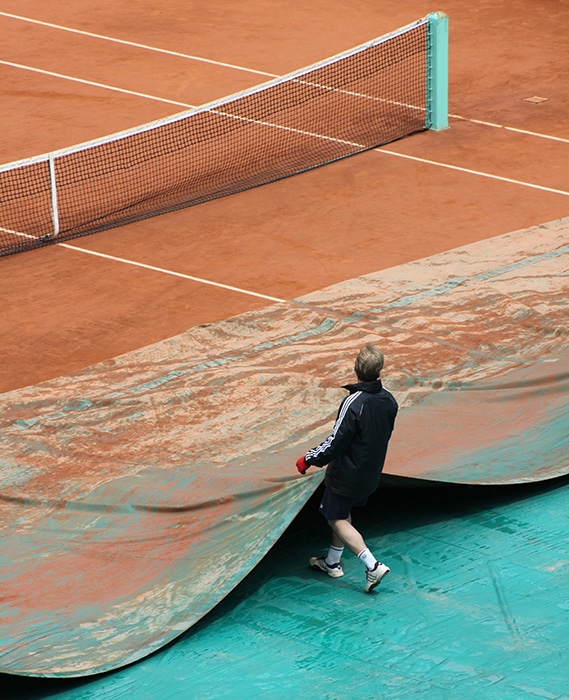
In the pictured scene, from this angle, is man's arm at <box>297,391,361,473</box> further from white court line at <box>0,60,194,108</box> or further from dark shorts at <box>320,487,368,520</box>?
white court line at <box>0,60,194,108</box>

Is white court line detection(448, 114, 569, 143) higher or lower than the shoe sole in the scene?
lower

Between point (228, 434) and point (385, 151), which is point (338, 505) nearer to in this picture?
point (228, 434)

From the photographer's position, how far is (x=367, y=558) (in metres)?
8.23

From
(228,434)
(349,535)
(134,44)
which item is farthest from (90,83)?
(349,535)

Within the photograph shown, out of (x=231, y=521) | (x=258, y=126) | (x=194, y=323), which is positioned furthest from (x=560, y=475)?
(x=258, y=126)

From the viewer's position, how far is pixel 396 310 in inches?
491

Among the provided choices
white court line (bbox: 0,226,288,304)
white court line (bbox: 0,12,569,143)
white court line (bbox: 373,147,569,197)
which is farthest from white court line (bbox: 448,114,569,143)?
white court line (bbox: 0,226,288,304)

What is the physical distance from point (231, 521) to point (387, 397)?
49.4 inches

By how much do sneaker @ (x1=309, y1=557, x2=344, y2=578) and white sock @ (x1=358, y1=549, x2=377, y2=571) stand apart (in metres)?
0.29

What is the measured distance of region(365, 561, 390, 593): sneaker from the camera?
26.9 ft

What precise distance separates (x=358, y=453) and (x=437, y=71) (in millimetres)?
11629

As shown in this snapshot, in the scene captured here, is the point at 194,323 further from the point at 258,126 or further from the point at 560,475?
the point at 258,126

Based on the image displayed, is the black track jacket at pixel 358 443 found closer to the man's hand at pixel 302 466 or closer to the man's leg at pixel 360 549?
the man's hand at pixel 302 466

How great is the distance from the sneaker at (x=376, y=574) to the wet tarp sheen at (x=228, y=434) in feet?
2.02
